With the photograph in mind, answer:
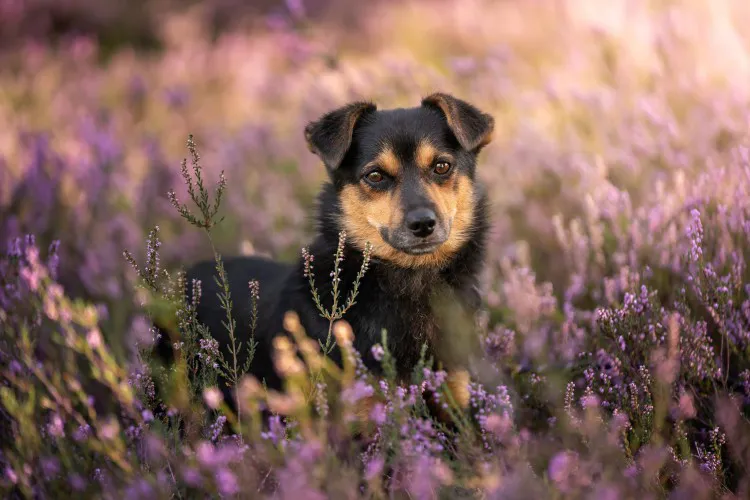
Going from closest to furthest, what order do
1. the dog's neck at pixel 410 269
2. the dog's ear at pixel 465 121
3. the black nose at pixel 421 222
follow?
the black nose at pixel 421 222 < the dog's neck at pixel 410 269 < the dog's ear at pixel 465 121

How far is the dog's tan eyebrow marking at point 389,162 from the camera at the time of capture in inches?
146

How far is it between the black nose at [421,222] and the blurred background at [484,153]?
98cm

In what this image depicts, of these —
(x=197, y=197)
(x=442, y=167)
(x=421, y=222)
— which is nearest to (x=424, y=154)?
(x=442, y=167)

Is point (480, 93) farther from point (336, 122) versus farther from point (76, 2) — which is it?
point (76, 2)

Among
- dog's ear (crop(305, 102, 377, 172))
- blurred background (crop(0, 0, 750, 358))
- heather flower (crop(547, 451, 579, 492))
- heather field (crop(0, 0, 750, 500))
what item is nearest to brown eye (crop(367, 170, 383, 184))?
dog's ear (crop(305, 102, 377, 172))

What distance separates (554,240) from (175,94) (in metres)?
5.31

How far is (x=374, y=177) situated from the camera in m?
3.74

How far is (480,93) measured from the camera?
255 inches

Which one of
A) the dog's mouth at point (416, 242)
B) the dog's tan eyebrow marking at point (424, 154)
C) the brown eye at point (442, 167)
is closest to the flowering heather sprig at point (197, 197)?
the dog's mouth at point (416, 242)

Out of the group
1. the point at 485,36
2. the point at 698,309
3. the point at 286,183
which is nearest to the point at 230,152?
the point at 286,183

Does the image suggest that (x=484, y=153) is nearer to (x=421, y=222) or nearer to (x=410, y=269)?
(x=410, y=269)

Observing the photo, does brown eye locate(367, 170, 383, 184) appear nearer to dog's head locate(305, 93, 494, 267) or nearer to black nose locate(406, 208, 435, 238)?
dog's head locate(305, 93, 494, 267)

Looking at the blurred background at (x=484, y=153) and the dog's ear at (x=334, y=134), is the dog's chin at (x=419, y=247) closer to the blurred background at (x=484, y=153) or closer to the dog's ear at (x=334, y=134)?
the dog's ear at (x=334, y=134)

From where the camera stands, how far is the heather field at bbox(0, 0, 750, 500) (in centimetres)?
236
